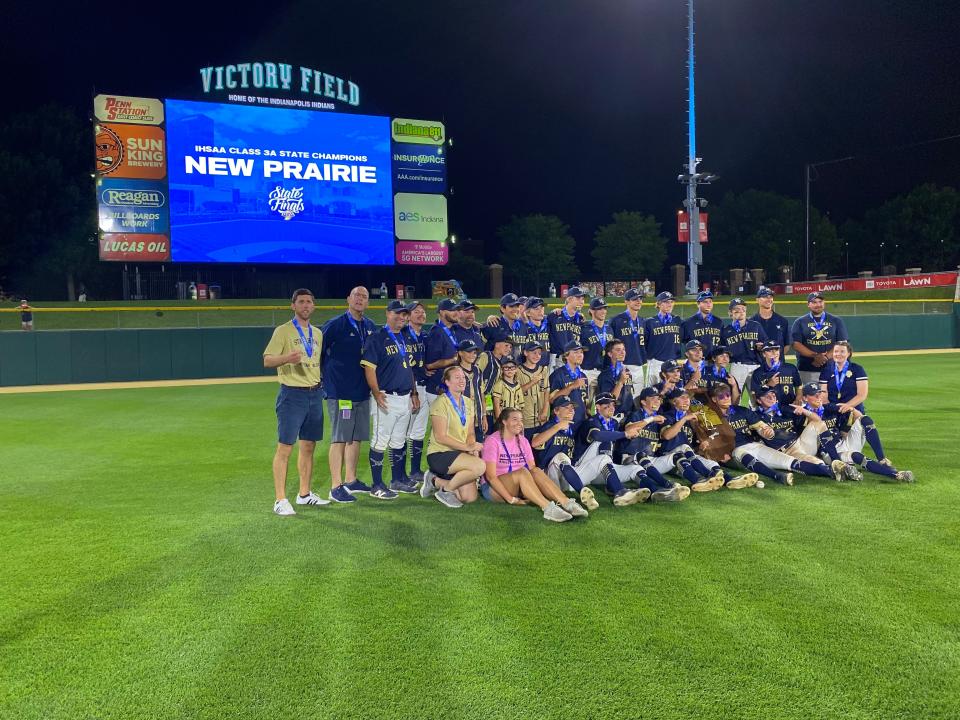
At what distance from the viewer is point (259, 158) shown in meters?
28.4

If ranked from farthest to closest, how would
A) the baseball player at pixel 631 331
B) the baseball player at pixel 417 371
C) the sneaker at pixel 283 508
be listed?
the baseball player at pixel 631 331 < the baseball player at pixel 417 371 < the sneaker at pixel 283 508

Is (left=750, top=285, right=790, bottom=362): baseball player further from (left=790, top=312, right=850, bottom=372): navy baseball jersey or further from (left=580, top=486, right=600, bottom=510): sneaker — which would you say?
(left=580, top=486, right=600, bottom=510): sneaker

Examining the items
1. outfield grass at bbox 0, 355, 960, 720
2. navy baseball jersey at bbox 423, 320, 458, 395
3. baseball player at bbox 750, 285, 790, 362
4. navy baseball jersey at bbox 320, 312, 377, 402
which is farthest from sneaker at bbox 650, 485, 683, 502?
baseball player at bbox 750, 285, 790, 362

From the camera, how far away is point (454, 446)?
246 inches

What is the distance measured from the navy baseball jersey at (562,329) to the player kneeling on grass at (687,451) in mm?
1793

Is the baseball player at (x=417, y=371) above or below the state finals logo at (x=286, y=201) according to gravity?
below

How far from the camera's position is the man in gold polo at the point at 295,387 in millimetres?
5938

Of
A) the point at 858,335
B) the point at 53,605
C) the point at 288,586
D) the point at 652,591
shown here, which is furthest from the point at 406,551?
the point at 858,335

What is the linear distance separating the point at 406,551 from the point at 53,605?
2177 millimetres

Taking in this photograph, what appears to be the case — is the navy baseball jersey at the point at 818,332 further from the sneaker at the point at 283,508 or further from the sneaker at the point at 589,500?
the sneaker at the point at 283,508

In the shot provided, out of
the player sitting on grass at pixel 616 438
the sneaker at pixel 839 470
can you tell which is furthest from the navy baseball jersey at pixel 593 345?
the sneaker at pixel 839 470

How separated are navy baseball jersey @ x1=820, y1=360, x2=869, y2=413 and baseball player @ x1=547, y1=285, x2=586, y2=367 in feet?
9.48

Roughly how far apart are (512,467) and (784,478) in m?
2.72

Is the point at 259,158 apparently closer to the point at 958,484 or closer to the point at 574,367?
the point at 574,367
